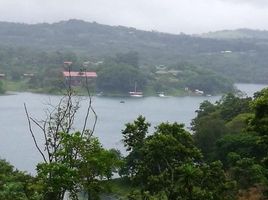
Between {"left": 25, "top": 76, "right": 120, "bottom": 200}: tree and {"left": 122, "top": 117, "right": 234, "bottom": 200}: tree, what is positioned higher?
{"left": 25, "top": 76, "right": 120, "bottom": 200}: tree

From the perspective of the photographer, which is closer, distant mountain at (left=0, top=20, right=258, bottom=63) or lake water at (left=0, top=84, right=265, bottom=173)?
lake water at (left=0, top=84, right=265, bottom=173)

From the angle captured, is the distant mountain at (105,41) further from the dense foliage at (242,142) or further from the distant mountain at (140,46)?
the dense foliage at (242,142)

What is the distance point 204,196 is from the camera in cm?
948

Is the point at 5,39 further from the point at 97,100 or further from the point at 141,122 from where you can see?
the point at 141,122

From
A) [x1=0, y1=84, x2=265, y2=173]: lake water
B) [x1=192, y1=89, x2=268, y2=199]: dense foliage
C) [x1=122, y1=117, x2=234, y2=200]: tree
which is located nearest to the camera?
[x1=192, y1=89, x2=268, y2=199]: dense foliage

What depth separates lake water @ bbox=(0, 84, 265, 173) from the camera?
34.3 meters

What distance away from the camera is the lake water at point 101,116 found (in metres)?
34.3

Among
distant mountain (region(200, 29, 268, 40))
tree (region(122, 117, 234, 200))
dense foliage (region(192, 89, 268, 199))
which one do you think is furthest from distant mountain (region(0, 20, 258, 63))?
tree (region(122, 117, 234, 200))

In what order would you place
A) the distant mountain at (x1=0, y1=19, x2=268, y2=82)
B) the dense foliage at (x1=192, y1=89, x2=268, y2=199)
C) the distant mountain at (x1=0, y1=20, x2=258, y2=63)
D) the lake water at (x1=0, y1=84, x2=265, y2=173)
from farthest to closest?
Result: the distant mountain at (x1=0, y1=20, x2=258, y2=63) → the distant mountain at (x1=0, y1=19, x2=268, y2=82) → the lake water at (x1=0, y1=84, x2=265, y2=173) → the dense foliage at (x1=192, y1=89, x2=268, y2=199)

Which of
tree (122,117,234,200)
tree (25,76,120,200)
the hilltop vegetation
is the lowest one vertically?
the hilltop vegetation

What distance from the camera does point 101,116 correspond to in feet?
171

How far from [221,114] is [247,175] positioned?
552 inches

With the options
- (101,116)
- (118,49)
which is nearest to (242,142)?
(101,116)

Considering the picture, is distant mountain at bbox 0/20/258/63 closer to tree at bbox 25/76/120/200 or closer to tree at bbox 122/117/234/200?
tree at bbox 122/117/234/200
